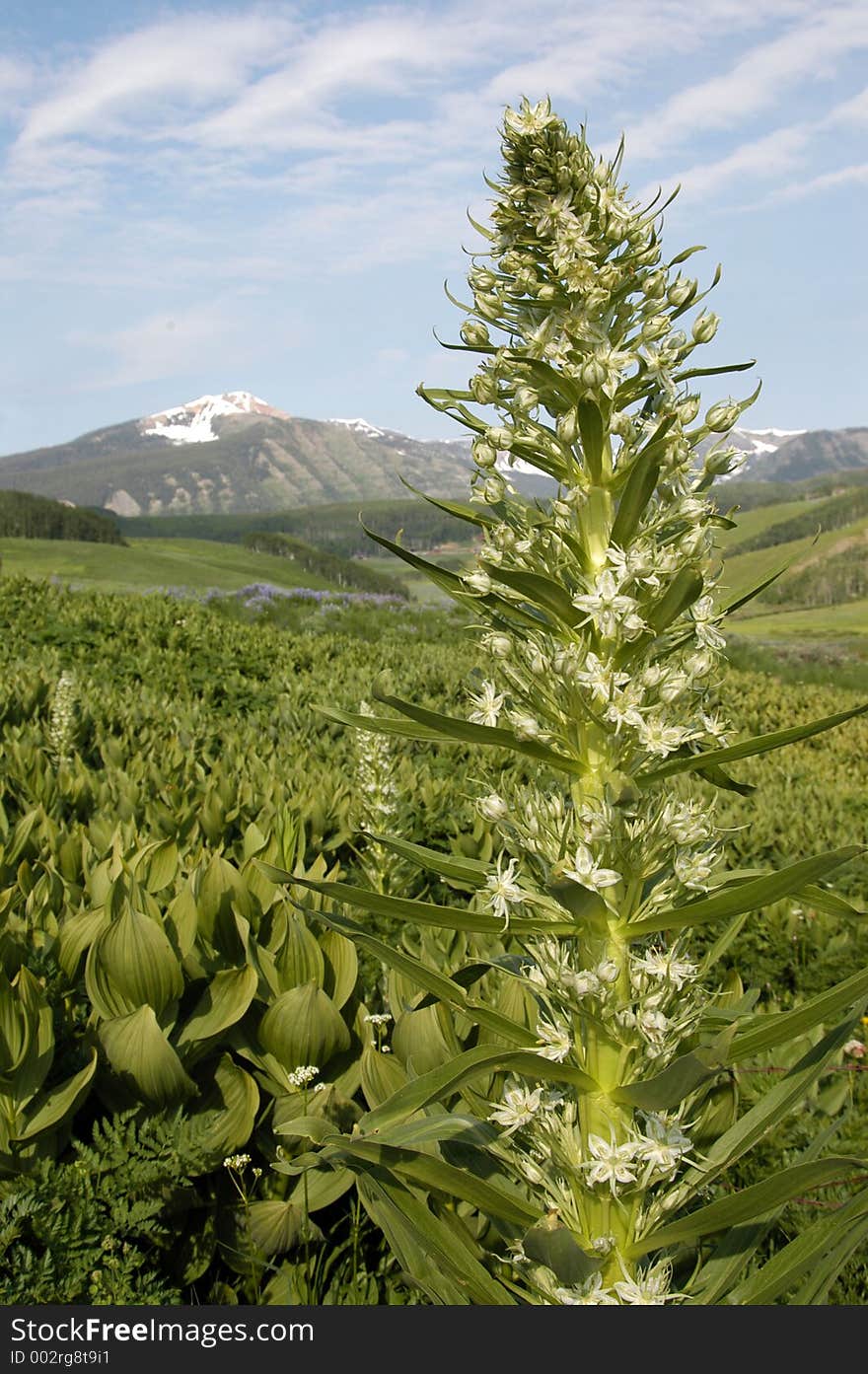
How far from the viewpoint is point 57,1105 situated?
3.17 meters

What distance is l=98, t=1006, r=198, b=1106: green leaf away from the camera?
3.23m

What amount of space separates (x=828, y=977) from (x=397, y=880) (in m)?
3.06

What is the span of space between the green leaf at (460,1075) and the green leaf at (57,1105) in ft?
5.32

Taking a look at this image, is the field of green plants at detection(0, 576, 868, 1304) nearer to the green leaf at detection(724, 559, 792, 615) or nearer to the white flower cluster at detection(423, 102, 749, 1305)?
the white flower cluster at detection(423, 102, 749, 1305)

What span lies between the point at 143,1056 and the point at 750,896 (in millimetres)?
2339

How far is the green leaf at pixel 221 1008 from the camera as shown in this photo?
140 inches

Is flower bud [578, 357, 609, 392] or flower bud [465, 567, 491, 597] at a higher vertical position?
flower bud [578, 357, 609, 392]

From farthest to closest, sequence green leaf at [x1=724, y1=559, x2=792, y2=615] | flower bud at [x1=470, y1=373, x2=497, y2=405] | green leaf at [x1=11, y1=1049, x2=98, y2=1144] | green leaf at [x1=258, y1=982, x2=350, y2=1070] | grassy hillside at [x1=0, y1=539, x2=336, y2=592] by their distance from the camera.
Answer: grassy hillside at [x1=0, y1=539, x2=336, y2=592]
green leaf at [x1=258, y1=982, x2=350, y2=1070]
green leaf at [x1=11, y1=1049, x2=98, y2=1144]
flower bud at [x1=470, y1=373, x2=497, y2=405]
green leaf at [x1=724, y1=559, x2=792, y2=615]

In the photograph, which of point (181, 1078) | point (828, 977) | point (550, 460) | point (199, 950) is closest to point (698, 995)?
point (550, 460)

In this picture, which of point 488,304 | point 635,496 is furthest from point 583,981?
point 488,304

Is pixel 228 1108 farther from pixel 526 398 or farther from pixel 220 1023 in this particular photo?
pixel 526 398

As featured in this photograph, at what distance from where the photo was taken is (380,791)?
19.6 feet

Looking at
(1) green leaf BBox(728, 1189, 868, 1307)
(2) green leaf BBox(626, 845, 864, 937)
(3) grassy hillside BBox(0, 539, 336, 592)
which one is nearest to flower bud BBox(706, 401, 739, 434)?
(2) green leaf BBox(626, 845, 864, 937)

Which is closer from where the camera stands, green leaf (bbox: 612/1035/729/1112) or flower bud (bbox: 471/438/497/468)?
green leaf (bbox: 612/1035/729/1112)
